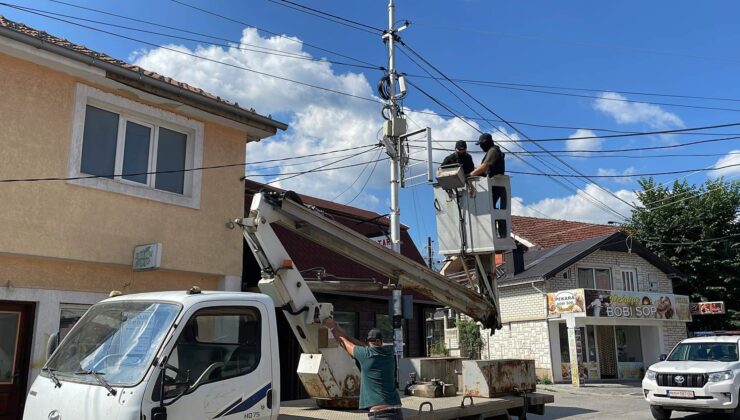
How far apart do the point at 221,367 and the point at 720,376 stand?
→ 10.7 meters

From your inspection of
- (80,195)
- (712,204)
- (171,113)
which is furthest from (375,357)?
(712,204)

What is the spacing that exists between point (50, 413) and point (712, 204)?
29204mm

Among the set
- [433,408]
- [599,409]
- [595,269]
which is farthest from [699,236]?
[433,408]

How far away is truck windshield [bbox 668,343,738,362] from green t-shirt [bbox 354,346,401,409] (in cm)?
975

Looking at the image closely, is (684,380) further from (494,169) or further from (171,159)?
(171,159)

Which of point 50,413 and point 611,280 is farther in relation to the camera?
point 611,280

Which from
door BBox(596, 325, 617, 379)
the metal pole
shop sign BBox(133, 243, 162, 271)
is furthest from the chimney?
shop sign BBox(133, 243, 162, 271)

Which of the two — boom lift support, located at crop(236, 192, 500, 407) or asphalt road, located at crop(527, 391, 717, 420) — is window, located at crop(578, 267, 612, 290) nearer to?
asphalt road, located at crop(527, 391, 717, 420)

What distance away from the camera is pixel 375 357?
5.89 meters

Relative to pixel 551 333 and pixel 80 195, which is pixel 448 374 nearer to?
pixel 80 195

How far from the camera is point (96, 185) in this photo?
8.72m

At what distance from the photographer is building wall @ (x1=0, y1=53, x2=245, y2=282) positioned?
26.1 feet

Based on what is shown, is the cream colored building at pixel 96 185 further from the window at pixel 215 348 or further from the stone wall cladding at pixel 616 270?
the stone wall cladding at pixel 616 270

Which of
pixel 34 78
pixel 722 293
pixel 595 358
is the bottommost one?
pixel 595 358
